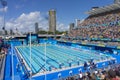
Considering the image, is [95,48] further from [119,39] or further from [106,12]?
[106,12]

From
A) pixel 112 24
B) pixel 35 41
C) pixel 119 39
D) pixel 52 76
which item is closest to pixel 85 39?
pixel 112 24

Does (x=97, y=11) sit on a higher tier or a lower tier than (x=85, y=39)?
higher

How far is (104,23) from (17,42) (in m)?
26.1

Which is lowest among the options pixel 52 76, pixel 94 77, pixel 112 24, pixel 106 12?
pixel 52 76

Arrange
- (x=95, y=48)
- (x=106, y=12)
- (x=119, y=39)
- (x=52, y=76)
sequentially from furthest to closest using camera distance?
1. (x=106, y=12)
2. (x=95, y=48)
3. (x=119, y=39)
4. (x=52, y=76)

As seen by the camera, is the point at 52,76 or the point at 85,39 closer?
the point at 52,76

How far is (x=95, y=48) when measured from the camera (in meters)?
34.9

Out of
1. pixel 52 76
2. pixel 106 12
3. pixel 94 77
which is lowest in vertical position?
pixel 52 76

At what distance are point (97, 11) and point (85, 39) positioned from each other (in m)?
14.2

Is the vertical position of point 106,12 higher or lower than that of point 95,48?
higher

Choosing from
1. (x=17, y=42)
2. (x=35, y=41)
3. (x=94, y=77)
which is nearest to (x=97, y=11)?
(x=35, y=41)

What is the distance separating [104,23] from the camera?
42.4 metres

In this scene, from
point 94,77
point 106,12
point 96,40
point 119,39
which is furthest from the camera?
point 106,12

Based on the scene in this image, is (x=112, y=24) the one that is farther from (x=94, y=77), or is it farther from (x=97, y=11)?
(x=94, y=77)
